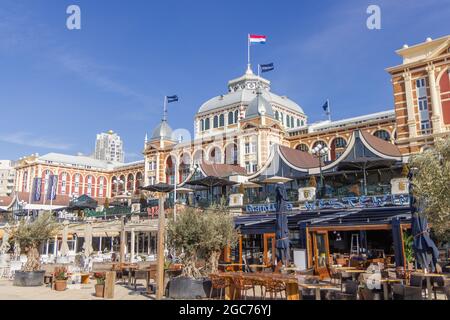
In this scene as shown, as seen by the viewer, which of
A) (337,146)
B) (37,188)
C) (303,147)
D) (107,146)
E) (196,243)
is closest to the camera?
(196,243)

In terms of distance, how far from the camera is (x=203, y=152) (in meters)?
48.3

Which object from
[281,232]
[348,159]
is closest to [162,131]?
[348,159]

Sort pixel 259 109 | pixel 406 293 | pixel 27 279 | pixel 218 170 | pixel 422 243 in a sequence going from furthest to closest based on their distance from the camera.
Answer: pixel 259 109, pixel 218 170, pixel 27 279, pixel 422 243, pixel 406 293

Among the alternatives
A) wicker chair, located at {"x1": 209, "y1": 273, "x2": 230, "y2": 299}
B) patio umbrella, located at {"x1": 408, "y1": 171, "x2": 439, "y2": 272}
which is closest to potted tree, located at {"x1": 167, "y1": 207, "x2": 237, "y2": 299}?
wicker chair, located at {"x1": 209, "y1": 273, "x2": 230, "y2": 299}

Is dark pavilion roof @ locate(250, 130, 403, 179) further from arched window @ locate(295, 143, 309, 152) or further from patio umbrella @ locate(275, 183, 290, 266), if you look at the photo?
arched window @ locate(295, 143, 309, 152)

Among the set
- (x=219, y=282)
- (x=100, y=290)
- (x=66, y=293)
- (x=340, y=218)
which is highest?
(x=340, y=218)

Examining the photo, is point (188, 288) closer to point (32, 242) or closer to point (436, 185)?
point (436, 185)

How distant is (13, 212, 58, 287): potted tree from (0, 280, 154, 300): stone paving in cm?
44

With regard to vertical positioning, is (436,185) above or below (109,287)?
above

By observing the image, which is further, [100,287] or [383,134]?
[383,134]

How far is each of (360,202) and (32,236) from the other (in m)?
15.4

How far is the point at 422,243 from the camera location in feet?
41.0

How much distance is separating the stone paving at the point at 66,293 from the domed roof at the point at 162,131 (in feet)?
124
